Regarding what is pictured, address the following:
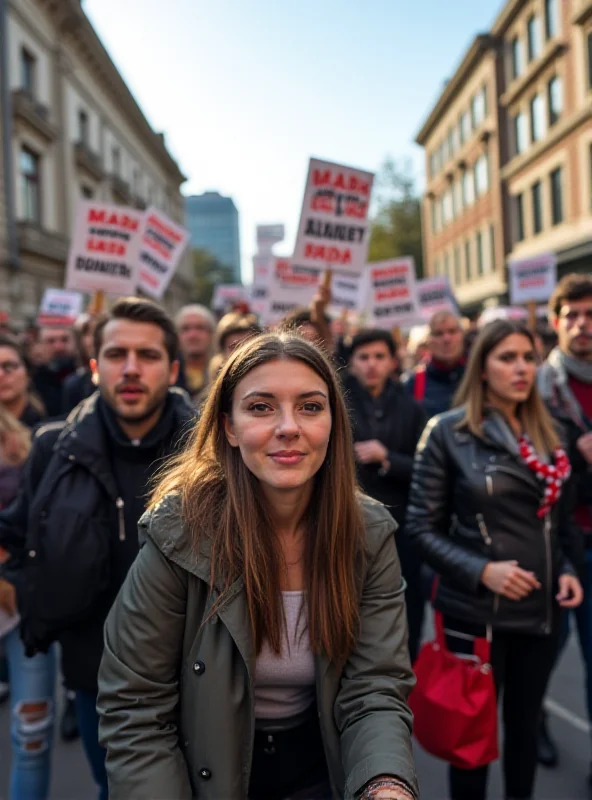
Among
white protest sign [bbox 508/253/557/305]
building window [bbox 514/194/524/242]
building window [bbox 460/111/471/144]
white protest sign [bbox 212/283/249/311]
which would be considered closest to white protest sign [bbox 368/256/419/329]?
white protest sign [bbox 508/253/557/305]

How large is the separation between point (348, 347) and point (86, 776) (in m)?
2.84

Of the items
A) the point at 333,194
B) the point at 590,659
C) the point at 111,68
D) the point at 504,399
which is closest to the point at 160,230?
the point at 333,194

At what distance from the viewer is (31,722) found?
2590 mm

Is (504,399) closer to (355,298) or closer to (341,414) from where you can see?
(341,414)

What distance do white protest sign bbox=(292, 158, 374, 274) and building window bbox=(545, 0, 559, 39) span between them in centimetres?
2114

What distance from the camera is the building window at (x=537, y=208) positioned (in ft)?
82.0

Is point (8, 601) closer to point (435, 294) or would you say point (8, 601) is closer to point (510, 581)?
point (510, 581)

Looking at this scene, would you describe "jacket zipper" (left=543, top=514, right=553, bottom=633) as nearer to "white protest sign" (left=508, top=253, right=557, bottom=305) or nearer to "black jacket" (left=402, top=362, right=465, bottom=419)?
"black jacket" (left=402, top=362, right=465, bottom=419)

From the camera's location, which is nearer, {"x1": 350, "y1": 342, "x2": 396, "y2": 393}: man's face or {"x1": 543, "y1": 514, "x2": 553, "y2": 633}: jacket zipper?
{"x1": 543, "y1": 514, "x2": 553, "y2": 633}: jacket zipper

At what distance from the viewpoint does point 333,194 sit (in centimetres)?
523

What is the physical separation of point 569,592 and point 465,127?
3417 centimetres

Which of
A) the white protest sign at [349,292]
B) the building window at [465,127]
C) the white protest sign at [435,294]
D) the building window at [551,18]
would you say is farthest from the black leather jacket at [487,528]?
the building window at [465,127]

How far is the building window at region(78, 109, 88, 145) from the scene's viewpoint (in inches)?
1065

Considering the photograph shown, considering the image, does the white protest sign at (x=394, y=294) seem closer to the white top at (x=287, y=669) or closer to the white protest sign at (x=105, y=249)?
the white protest sign at (x=105, y=249)
